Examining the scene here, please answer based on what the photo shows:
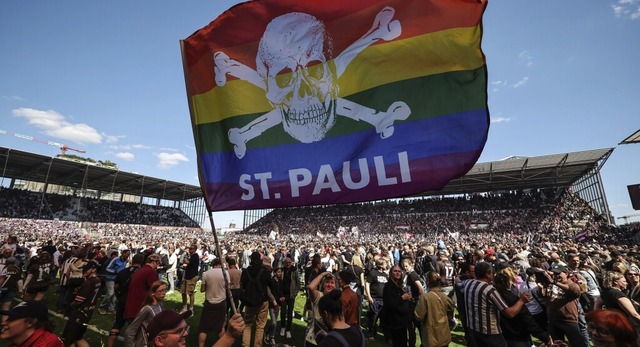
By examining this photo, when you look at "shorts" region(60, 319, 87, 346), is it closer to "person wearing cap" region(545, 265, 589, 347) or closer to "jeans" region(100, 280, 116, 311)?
"jeans" region(100, 280, 116, 311)

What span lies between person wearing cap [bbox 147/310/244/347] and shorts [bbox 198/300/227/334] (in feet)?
12.9

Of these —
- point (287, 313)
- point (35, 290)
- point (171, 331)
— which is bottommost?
point (287, 313)

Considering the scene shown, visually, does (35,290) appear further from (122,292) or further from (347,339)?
(347,339)

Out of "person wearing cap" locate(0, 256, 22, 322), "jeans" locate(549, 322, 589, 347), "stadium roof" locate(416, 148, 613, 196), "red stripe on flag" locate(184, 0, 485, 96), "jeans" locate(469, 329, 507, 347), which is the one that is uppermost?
"stadium roof" locate(416, 148, 613, 196)

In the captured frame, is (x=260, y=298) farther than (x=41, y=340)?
Yes

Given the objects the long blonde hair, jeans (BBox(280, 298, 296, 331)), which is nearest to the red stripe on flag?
the long blonde hair

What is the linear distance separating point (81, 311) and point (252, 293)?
9.09ft

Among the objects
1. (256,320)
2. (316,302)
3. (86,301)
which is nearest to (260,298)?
(256,320)

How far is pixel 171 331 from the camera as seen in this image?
7.19 feet

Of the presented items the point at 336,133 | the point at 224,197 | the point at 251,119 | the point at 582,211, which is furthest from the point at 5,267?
the point at 582,211

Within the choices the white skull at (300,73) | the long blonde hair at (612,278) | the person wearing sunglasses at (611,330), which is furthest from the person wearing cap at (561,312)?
the white skull at (300,73)

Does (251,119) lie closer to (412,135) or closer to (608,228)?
(412,135)

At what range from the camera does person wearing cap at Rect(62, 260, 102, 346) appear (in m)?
4.97

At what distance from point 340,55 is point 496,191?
4647 cm
